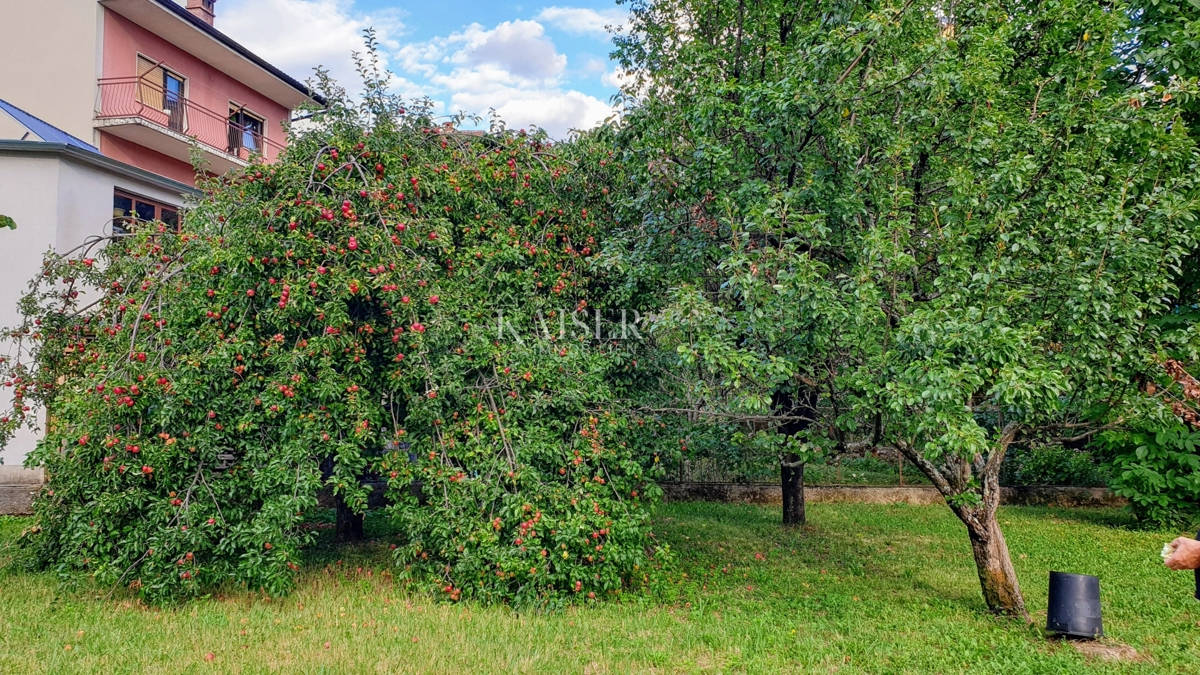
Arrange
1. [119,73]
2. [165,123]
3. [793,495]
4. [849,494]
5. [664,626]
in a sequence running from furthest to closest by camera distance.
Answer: [165,123] < [119,73] < [849,494] < [793,495] < [664,626]

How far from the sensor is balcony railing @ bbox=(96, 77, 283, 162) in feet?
48.5

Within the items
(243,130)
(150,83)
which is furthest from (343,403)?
(243,130)

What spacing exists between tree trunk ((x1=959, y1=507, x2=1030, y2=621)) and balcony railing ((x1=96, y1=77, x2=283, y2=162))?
13.1 m

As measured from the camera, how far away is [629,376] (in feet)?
24.9

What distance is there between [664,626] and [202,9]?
20.0 metres

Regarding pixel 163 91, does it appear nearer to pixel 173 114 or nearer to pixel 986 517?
pixel 173 114

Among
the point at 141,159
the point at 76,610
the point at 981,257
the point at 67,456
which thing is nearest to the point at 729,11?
the point at 981,257

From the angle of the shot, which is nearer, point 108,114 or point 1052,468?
point 1052,468

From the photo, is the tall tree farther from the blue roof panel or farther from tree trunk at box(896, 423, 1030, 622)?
the blue roof panel

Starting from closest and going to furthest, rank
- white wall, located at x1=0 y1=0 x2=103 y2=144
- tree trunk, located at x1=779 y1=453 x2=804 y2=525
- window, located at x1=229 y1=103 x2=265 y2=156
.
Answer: tree trunk, located at x1=779 y1=453 x2=804 y2=525 < white wall, located at x1=0 y1=0 x2=103 y2=144 < window, located at x1=229 y1=103 x2=265 y2=156

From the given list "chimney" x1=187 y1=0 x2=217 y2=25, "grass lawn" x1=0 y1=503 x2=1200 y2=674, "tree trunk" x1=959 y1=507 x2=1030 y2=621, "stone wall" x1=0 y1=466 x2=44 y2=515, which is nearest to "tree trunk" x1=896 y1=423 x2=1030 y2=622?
"tree trunk" x1=959 y1=507 x2=1030 y2=621

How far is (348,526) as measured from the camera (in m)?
8.97

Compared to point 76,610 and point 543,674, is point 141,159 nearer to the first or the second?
point 76,610

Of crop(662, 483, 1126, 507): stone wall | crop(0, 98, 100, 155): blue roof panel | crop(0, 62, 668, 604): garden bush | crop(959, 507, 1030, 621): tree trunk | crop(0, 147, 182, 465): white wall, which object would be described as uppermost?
crop(0, 98, 100, 155): blue roof panel
